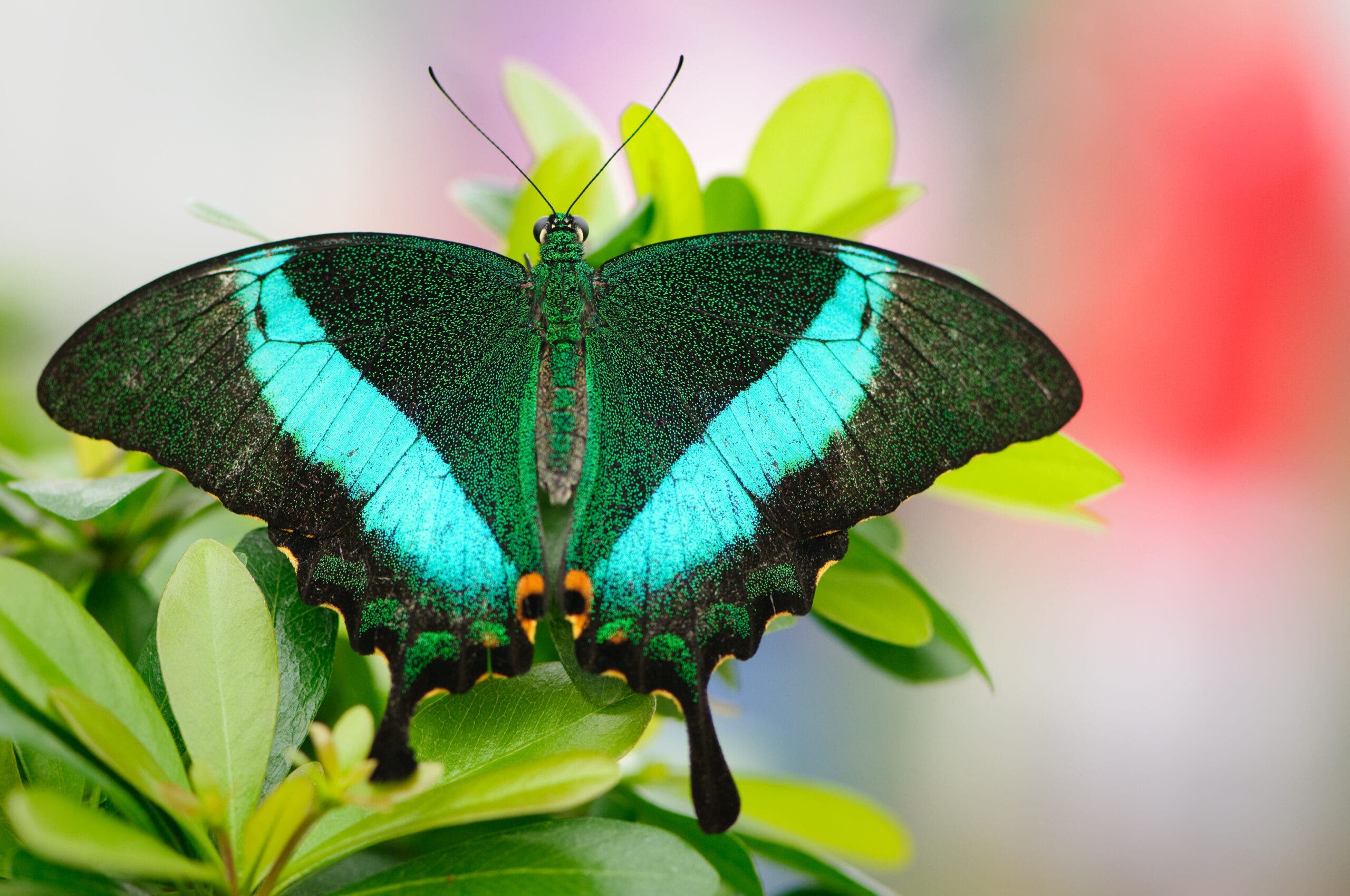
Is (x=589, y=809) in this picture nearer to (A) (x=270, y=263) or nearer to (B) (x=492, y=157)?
(A) (x=270, y=263)

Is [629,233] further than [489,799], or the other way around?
[629,233]

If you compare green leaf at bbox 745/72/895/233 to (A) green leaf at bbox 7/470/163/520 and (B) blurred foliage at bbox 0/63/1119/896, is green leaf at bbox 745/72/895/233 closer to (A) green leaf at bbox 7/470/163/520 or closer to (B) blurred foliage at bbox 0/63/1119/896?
(B) blurred foliage at bbox 0/63/1119/896

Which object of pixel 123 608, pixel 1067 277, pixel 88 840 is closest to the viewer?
pixel 88 840

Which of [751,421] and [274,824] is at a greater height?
[751,421]

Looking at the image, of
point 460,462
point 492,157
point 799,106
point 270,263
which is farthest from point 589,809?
point 492,157

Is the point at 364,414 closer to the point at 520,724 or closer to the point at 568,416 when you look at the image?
the point at 568,416

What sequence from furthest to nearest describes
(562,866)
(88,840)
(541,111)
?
(541,111)
(562,866)
(88,840)

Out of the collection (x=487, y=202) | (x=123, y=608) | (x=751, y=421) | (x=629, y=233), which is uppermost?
(x=487, y=202)

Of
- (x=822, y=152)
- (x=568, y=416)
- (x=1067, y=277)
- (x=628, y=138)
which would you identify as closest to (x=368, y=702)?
(x=568, y=416)

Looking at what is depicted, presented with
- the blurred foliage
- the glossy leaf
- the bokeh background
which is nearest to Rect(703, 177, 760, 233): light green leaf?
the blurred foliage
